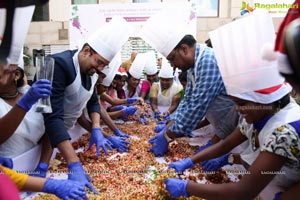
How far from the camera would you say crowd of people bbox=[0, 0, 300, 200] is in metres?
1.02

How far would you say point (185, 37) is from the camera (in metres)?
1.96

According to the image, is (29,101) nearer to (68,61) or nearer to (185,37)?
(68,61)

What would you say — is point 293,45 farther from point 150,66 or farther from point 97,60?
point 150,66

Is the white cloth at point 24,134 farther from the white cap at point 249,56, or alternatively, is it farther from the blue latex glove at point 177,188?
the white cap at point 249,56

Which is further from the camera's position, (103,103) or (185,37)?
(103,103)

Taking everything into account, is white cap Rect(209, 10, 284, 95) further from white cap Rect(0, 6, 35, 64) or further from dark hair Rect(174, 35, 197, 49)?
dark hair Rect(174, 35, 197, 49)

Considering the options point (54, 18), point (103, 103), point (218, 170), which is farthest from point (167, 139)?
point (54, 18)

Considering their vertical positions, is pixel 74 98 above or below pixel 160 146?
above

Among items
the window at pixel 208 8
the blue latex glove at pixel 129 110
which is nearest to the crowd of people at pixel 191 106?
the blue latex glove at pixel 129 110

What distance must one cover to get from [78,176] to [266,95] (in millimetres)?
1000

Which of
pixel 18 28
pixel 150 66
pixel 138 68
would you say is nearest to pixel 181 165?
pixel 18 28

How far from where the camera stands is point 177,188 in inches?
50.4

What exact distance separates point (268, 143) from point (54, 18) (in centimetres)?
638

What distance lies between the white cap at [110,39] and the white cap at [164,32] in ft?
0.57
